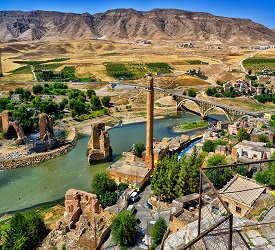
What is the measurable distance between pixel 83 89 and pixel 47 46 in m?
72.5

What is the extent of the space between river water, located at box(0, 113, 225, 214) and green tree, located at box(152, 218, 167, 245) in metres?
9.00

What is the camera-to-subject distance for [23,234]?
1323 centimetres

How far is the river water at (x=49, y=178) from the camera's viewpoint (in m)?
20.0

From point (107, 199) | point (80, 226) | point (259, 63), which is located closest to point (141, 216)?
point (107, 199)

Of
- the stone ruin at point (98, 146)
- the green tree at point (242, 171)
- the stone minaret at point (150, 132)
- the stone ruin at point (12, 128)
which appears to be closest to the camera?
the green tree at point (242, 171)

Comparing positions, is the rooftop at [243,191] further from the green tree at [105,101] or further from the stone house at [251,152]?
the green tree at [105,101]

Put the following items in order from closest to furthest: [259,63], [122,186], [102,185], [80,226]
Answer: [80,226] < [102,185] < [122,186] < [259,63]

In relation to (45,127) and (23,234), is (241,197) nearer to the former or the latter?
(23,234)

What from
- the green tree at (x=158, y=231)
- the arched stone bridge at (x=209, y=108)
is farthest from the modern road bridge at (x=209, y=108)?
the green tree at (x=158, y=231)

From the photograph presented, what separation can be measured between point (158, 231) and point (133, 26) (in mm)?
164449

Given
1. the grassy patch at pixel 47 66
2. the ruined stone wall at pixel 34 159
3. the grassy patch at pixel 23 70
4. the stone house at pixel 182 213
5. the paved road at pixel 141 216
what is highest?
the grassy patch at pixel 47 66

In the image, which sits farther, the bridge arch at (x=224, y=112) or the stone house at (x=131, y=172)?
the bridge arch at (x=224, y=112)

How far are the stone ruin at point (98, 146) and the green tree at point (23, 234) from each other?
10837mm

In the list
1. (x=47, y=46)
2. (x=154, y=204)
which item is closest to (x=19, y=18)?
(x=47, y=46)
